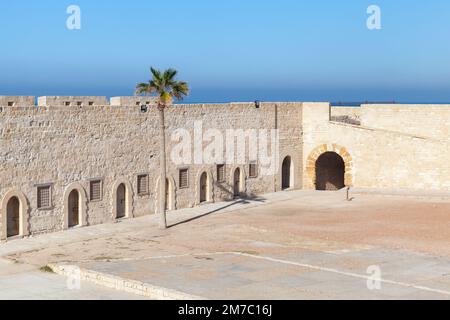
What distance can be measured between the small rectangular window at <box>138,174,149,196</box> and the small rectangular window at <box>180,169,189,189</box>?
1.82 metres

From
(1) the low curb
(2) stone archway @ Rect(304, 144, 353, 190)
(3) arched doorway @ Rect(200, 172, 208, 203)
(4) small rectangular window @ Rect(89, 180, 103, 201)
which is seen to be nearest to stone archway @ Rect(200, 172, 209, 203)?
(3) arched doorway @ Rect(200, 172, 208, 203)

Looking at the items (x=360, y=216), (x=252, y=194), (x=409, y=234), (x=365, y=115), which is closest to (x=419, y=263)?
(x=409, y=234)

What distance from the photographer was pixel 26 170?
75.9 feet

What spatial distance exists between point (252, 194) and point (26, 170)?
37.0 ft

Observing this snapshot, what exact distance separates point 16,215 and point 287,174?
1415 cm

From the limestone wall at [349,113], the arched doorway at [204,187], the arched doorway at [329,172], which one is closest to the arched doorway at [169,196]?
the arched doorway at [204,187]

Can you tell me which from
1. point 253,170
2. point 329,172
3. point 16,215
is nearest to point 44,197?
point 16,215

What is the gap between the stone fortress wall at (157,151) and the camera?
76.4 ft

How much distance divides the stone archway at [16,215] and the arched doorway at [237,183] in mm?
A: 10123

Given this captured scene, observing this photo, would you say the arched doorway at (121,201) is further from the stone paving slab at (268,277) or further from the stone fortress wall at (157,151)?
the stone paving slab at (268,277)

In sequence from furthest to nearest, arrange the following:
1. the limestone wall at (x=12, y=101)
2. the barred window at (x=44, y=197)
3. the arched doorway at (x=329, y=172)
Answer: the arched doorway at (x=329, y=172)
the limestone wall at (x=12, y=101)
the barred window at (x=44, y=197)

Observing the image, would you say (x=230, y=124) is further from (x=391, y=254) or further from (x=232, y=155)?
(x=391, y=254)

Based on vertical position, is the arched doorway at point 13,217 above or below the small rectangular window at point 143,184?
below

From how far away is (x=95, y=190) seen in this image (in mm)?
25391
